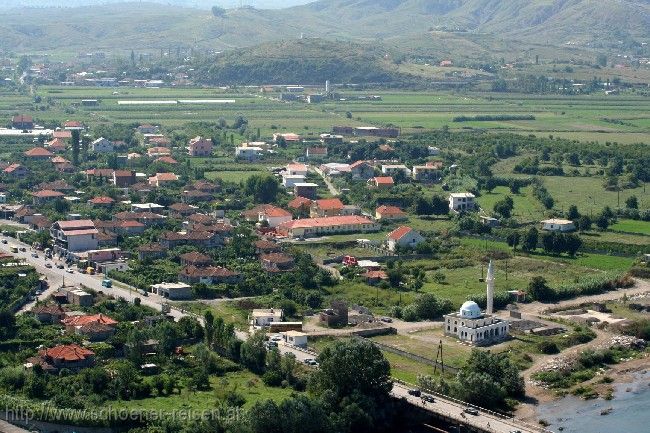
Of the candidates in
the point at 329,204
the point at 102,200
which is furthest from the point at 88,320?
the point at 102,200

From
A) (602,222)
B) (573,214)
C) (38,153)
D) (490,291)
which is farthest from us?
(38,153)

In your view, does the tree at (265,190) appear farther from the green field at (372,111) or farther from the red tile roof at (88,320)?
the red tile roof at (88,320)

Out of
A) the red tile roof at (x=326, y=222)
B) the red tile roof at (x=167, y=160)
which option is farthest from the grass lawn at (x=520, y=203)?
the red tile roof at (x=167, y=160)

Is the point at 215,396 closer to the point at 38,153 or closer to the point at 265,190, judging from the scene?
the point at 265,190

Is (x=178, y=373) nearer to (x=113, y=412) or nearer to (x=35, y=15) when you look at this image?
(x=113, y=412)

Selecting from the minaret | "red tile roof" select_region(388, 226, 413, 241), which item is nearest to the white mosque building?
the minaret
